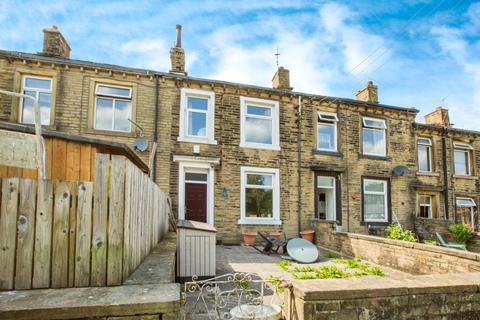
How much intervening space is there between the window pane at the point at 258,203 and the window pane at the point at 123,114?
5.00 m

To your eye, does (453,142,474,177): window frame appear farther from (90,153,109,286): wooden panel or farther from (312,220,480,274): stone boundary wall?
(90,153,109,286): wooden panel

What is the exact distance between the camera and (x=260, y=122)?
1228 centimetres

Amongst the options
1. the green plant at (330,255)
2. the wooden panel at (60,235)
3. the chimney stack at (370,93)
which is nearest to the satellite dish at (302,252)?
the green plant at (330,255)

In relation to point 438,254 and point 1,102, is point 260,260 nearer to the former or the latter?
point 438,254

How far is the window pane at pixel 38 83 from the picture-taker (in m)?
10.0

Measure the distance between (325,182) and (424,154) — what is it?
6625 mm

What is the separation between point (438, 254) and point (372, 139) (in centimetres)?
818

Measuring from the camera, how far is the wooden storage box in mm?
5828

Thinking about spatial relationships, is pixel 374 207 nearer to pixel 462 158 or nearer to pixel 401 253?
pixel 401 253

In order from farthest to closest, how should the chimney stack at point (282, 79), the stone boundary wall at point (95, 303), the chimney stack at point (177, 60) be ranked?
the chimney stack at point (282, 79)
the chimney stack at point (177, 60)
the stone boundary wall at point (95, 303)

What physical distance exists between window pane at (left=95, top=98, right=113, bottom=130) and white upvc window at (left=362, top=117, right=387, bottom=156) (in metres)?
10.6

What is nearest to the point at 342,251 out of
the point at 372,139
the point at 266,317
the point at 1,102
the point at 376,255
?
the point at 376,255

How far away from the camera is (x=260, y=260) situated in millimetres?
8211

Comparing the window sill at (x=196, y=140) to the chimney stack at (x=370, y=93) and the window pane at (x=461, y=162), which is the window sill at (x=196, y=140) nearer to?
the chimney stack at (x=370, y=93)
